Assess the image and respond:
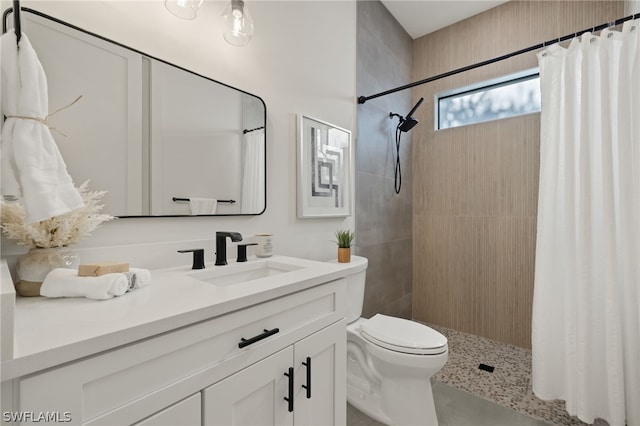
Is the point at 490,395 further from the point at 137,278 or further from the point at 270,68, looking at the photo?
the point at 270,68

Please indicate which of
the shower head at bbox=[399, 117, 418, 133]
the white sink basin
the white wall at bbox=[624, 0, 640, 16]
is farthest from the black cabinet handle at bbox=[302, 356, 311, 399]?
the white wall at bbox=[624, 0, 640, 16]

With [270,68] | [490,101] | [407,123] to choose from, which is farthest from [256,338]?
[490,101]

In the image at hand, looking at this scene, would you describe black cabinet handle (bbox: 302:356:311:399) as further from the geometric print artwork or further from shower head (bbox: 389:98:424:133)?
shower head (bbox: 389:98:424:133)

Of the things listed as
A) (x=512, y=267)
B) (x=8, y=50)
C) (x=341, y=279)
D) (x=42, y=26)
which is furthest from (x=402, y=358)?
(x=42, y=26)

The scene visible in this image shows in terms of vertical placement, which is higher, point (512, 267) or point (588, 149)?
point (588, 149)

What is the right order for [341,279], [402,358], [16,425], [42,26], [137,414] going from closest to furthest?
[16,425] → [137,414] → [42,26] → [341,279] → [402,358]

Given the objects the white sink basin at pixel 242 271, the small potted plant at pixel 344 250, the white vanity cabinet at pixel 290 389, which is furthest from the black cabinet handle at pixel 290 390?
the small potted plant at pixel 344 250

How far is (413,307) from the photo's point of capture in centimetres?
286

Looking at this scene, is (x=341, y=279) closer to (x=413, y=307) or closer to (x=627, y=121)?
(x=627, y=121)

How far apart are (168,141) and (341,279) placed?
0.86 meters

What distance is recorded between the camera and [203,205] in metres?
1.25

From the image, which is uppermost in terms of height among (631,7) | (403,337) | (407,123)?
(631,7)

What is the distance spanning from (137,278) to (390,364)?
3.96 ft

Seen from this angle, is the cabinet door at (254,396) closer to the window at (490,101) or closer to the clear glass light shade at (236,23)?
the clear glass light shade at (236,23)
